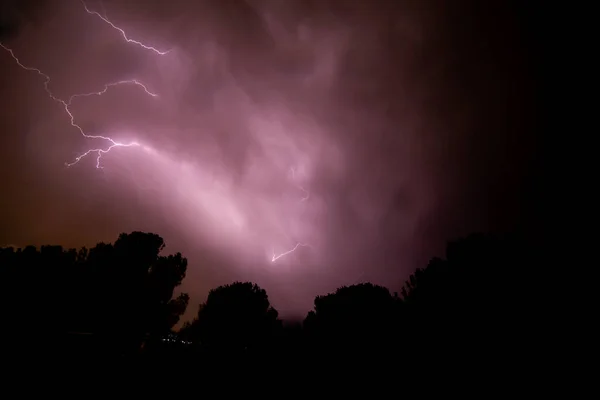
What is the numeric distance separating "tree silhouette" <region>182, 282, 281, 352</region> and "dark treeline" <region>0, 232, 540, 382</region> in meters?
0.13

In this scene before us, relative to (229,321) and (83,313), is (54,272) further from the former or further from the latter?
(229,321)

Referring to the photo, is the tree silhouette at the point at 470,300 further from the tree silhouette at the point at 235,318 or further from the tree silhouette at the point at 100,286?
the tree silhouette at the point at 100,286

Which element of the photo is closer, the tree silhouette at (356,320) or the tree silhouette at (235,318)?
the tree silhouette at (356,320)

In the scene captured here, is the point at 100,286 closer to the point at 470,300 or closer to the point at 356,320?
the point at 356,320

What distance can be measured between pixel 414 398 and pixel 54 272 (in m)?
32.5

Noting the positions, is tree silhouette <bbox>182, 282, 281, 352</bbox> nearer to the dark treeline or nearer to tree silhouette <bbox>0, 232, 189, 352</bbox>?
the dark treeline

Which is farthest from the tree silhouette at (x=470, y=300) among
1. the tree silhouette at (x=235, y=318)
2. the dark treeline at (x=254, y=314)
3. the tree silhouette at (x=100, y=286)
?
the tree silhouette at (x=100, y=286)

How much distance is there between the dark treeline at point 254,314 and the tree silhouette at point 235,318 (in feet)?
0.42

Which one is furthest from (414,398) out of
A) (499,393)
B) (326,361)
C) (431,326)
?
(431,326)

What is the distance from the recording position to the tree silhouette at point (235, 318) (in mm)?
34300

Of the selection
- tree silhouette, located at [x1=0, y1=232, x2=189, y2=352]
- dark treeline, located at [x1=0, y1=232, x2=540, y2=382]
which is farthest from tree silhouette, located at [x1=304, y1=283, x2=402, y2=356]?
tree silhouette, located at [x1=0, y1=232, x2=189, y2=352]

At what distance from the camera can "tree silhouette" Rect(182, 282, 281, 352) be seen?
34.3m

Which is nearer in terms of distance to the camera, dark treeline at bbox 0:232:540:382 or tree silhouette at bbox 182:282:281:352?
dark treeline at bbox 0:232:540:382

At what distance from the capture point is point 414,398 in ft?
35.4
